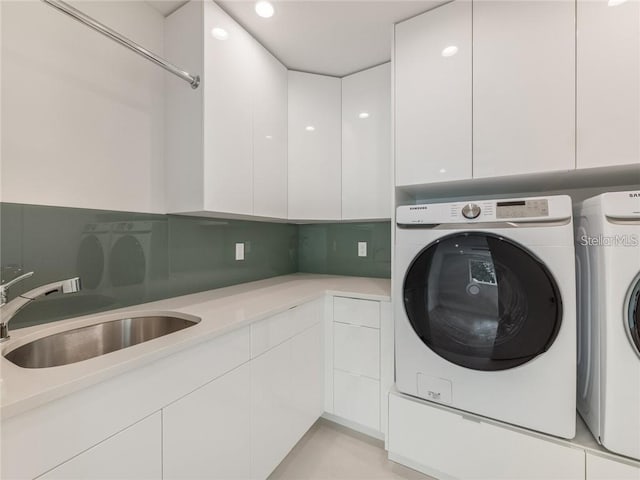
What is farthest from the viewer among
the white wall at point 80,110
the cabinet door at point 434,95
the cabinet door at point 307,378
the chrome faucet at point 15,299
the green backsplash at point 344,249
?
the green backsplash at point 344,249

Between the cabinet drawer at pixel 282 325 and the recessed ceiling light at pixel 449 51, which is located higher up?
the recessed ceiling light at pixel 449 51

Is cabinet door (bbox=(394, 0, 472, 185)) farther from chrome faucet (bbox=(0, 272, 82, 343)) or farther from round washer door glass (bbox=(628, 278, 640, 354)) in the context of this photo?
chrome faucet (bbox=(0, 272, 82, 343))

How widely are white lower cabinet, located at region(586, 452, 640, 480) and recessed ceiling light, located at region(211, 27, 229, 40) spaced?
2.44 m

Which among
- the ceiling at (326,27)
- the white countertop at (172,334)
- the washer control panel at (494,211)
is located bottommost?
the white countertop at (172,334)

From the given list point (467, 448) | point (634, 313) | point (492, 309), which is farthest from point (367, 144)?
point (467, 448)

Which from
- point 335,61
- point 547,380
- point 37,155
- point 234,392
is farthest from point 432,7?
point 234,392

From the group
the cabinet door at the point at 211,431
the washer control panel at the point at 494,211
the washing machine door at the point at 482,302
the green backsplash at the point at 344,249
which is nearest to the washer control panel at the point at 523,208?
the washer control panel at the point at 494,211

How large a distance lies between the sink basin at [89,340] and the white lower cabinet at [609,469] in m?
1.61

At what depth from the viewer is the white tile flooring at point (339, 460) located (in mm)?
1396

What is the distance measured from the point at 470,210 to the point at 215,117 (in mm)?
1331

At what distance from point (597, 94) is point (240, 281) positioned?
2.14 m

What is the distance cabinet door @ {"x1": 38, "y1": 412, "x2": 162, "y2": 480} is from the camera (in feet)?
2.09

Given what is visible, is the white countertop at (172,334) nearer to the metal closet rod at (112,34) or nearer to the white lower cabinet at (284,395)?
the white lower cabinet at (284,395)

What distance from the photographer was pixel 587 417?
42.8 inches
